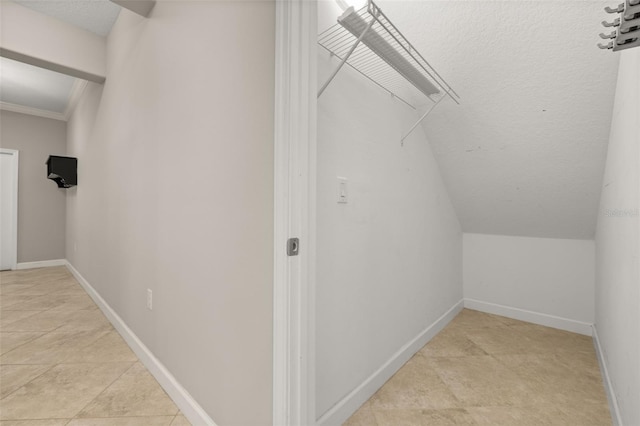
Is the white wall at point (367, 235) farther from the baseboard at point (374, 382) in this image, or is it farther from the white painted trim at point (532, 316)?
the white painted trim at point (532, 316)

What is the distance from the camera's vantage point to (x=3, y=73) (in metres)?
3.35

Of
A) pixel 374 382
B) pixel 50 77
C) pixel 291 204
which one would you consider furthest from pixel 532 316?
pixel 50 77

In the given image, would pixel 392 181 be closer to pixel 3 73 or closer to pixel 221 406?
pixel 221 406

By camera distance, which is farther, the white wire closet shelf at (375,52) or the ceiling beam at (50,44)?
the ceiling beam at (50,44)

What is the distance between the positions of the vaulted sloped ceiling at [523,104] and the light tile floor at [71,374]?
248 centimetres

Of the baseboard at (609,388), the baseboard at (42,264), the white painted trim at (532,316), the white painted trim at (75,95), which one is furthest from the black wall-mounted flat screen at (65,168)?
the baseboard at (609,388)

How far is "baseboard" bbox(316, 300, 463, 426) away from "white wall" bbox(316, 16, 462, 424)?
0.10ft

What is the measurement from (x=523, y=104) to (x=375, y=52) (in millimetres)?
1163

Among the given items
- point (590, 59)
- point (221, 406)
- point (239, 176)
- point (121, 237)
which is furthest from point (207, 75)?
point (590, 59)

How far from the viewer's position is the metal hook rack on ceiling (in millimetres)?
1115

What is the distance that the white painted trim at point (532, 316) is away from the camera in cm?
243

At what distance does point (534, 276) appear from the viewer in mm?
2654

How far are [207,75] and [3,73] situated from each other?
13.2ft

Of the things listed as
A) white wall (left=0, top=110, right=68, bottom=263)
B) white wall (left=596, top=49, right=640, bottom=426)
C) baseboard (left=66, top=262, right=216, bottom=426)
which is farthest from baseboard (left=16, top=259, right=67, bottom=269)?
white wall (left=596, top=49, right=640, bottom=426)
